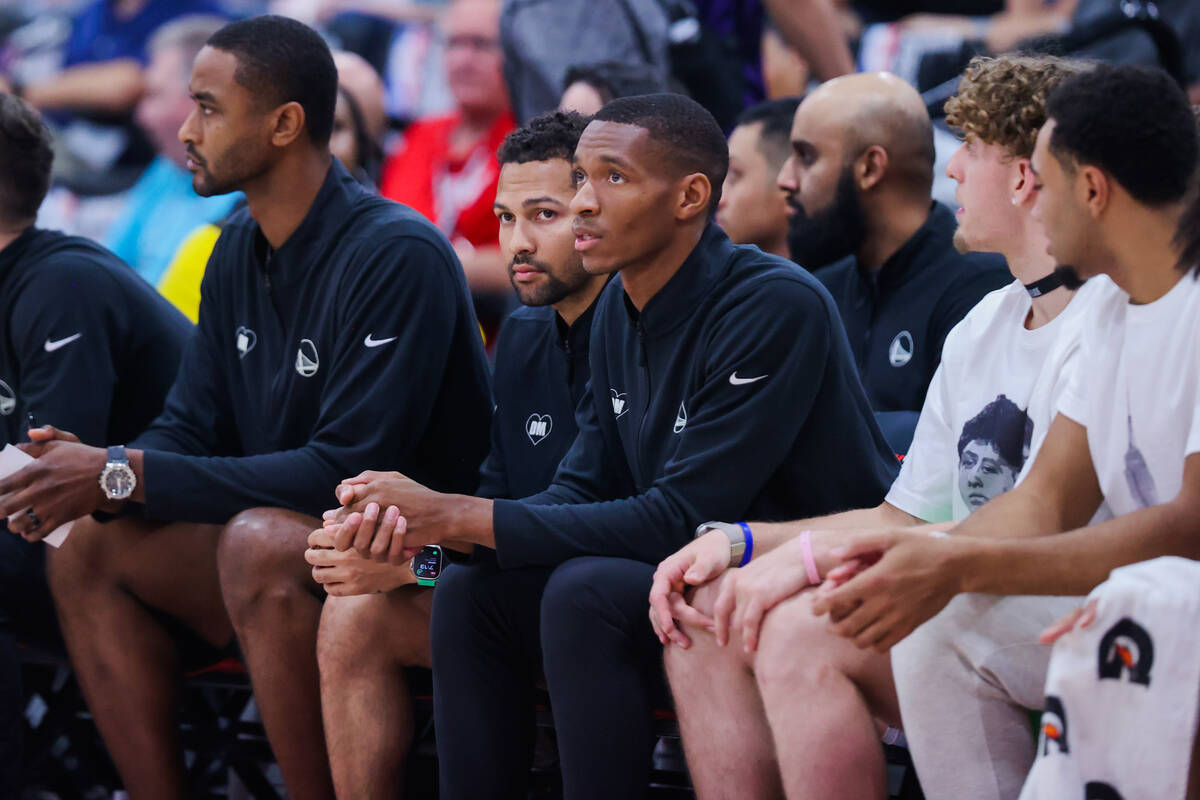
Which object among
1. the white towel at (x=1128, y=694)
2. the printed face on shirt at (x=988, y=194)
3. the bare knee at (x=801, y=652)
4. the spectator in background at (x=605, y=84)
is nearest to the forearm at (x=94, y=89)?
the spectator in background at (x=605, y=84)

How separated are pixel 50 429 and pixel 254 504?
0.44 metres

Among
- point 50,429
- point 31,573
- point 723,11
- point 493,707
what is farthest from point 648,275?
point 723,11

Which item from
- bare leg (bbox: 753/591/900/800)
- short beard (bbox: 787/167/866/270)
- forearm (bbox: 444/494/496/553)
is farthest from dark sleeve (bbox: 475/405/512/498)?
short beard (bbox: 787/167/866/270)

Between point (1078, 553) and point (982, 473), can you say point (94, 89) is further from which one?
point (1078, 553)

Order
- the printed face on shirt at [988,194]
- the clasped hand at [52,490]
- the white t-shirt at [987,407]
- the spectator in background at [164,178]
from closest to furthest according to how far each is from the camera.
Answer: the white t-shirt at [987,407] → the printed face on shirt at [988,194] → the clasped hand at [52,490] → the spectator in background at [164,178]

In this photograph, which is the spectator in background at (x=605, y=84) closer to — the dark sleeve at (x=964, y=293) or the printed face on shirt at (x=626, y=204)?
the dark sleeve at (x=964, y=293)

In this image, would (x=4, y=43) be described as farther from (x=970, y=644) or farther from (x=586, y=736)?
(x=970, y=644)

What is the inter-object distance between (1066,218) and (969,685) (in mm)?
635

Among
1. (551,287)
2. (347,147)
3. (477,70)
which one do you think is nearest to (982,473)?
(551,287)

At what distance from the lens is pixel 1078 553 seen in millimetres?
1872

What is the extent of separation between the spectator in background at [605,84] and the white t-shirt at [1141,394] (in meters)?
2.36

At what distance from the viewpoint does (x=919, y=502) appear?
239 centimetres

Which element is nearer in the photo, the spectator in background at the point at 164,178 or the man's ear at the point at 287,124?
the man's ear at the point at 287,124

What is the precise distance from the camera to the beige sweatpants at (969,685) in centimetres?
193
